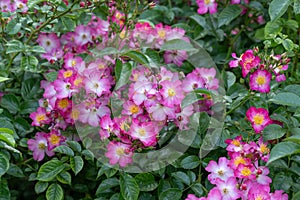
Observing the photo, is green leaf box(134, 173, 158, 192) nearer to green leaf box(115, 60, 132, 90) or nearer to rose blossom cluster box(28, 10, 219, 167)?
rose blossom cluster box(28, 10, 219, 167)

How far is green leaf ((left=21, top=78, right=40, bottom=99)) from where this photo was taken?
1810 mm

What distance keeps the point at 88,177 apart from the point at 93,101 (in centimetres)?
29

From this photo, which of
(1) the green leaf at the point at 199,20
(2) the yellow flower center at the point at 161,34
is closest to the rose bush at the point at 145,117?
(2) the yellow flower center at the point at 161,34

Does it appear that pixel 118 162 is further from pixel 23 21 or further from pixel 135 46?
pixel 23 21

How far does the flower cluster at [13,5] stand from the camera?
183cm

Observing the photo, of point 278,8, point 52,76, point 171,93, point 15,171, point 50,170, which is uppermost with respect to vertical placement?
point 278,8

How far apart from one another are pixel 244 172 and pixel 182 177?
188 millimetres

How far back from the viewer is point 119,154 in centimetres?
138

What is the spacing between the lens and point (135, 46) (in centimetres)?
170

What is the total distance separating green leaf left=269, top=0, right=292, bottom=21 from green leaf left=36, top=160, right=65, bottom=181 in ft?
2.38

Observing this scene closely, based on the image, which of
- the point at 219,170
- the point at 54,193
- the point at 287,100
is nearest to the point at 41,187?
the point at 54,193

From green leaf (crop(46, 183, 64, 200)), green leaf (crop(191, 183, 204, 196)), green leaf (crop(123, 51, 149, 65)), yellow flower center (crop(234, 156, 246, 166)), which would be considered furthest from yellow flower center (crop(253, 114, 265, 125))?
green leaf (crop(46, 183, 64, 200))

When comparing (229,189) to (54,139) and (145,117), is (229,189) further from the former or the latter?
(54,139)

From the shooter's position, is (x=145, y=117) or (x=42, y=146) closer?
(x=145, y=117)
